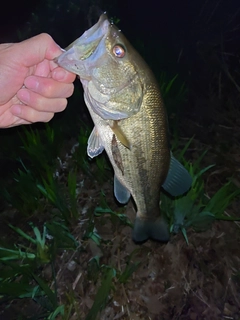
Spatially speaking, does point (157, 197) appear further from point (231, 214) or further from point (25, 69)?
point (231, 214)

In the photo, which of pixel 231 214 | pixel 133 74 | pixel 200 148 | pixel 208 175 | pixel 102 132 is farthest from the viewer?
pixel 200 148

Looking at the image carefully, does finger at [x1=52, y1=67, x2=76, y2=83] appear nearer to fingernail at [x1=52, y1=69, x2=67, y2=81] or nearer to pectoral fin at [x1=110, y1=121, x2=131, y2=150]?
fingernail at [x1=52, y1=69, x2=67, y2=81]

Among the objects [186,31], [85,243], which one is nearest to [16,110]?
[85,243]

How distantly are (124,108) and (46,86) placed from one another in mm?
465

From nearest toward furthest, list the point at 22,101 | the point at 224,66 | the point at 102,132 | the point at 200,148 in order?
the point at 102,132
the point at 22,101
the point at 200,148
the point at 224,66

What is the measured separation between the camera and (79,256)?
3.13 meters

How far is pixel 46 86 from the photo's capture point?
6.22 ft

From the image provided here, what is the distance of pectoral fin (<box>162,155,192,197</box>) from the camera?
1.94 metres

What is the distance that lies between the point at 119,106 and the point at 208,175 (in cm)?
223

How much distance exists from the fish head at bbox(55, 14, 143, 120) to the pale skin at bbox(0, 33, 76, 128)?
9.7 inches

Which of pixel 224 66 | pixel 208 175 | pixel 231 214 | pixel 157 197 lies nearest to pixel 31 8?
pixel 224 66

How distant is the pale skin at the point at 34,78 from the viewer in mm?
1832

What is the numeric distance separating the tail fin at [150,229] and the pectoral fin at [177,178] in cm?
35

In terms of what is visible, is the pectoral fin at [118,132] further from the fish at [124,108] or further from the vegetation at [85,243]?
the vegetation at [85,243]
